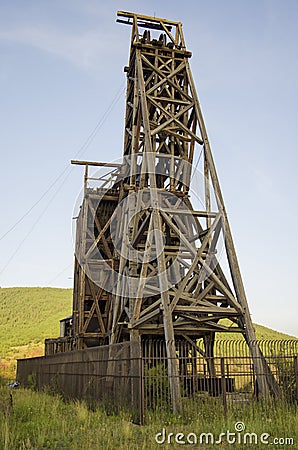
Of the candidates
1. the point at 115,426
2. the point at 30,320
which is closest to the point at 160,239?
the point at 115,426

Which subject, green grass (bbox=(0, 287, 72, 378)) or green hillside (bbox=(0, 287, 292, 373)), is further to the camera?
green hillside (bbox=(0, 287, 292, 373))

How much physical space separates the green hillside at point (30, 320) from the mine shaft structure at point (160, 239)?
16373 millimetres

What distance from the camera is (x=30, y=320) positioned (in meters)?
57.3

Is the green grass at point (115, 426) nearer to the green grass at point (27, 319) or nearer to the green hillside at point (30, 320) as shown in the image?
the green grass at point (27, 319)

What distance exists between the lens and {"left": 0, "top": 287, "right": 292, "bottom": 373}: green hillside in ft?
132

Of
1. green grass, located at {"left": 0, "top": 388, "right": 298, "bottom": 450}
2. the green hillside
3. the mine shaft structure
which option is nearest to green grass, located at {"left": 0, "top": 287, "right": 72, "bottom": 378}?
the green hillside

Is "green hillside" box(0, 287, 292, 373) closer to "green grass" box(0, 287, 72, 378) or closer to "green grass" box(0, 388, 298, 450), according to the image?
"green grass" box(0, 287, 72, 378)

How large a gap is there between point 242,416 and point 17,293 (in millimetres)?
70373

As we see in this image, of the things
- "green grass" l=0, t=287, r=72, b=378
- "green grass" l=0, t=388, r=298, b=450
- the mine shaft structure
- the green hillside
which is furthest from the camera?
the green hillside

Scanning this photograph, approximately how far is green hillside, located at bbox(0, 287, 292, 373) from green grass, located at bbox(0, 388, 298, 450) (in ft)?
75.7

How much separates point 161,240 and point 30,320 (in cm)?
4897

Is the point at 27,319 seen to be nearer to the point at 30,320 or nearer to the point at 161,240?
the point at 30,320

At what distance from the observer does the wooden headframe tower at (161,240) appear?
41.7 ft

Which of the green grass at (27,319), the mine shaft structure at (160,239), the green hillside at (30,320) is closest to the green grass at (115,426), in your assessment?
the mine shaft structure at (160,239)
